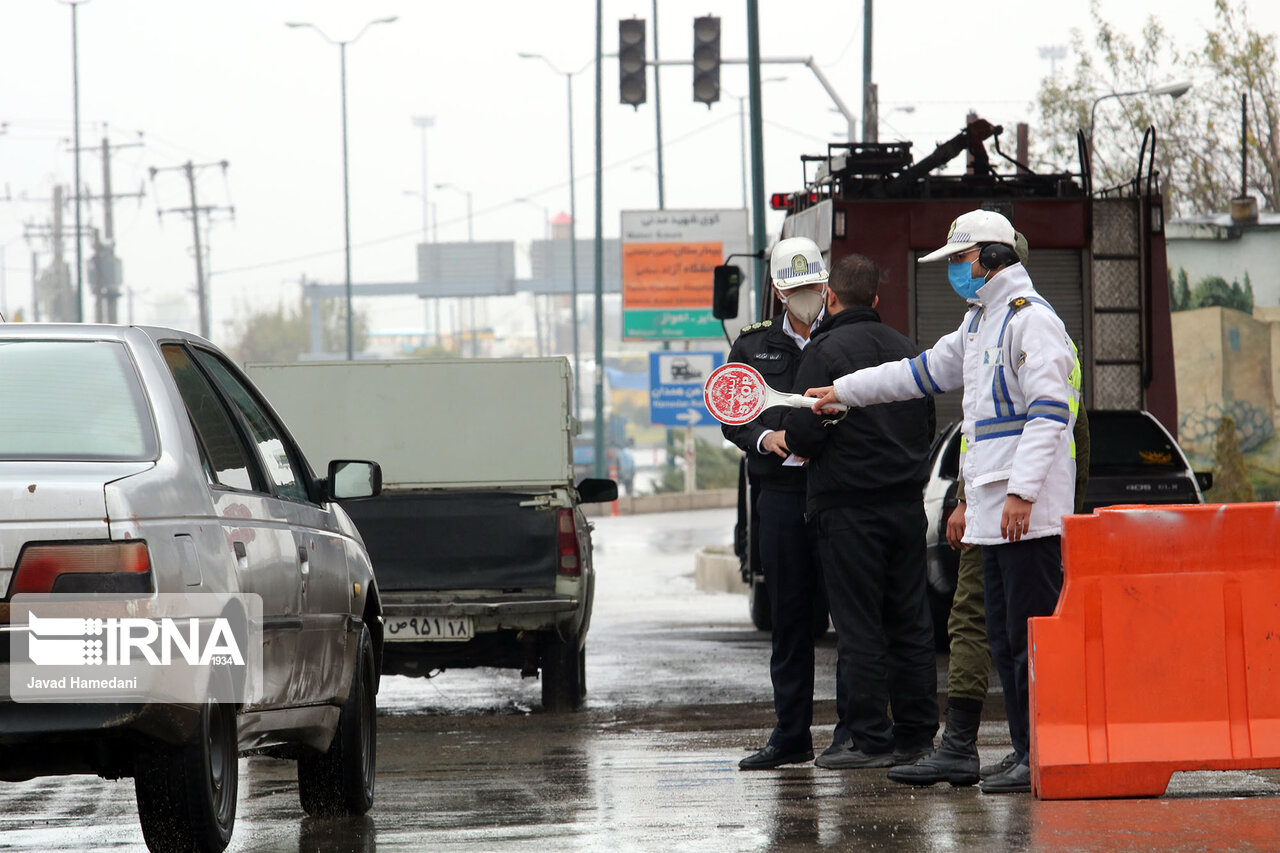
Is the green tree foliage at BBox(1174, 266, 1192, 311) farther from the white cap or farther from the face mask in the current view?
the white cap

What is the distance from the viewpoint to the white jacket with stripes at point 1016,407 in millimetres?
6215

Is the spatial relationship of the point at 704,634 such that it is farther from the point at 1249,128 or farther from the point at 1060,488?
Result: the point at 1249,128

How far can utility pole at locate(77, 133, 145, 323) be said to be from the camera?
72.2 metres

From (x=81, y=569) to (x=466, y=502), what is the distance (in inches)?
227

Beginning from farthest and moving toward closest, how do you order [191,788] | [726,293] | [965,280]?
[726,293]
[965,280]
[191,788]

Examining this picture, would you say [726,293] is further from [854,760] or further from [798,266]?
[854,760]

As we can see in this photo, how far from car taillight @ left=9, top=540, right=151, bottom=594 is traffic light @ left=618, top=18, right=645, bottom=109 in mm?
16980

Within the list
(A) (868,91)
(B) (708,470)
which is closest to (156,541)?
(A) (868,91)

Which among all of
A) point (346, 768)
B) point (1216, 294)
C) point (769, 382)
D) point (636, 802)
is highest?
point (1216, 294)

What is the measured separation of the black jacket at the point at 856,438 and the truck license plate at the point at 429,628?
3.34 m

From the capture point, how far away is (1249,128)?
35.6m

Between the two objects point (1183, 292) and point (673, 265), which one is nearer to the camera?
point (1183, 292)

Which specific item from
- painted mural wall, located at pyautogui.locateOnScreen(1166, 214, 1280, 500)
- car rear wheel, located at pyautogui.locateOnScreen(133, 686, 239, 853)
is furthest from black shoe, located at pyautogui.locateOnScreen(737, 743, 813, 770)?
painted mural wall, located at pyautogui.locateOnScreen(1166, 214, 1280, 500)

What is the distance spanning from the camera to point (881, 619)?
7.08m
